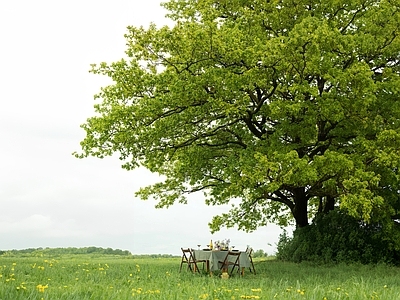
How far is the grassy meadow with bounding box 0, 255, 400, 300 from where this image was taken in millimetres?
6090

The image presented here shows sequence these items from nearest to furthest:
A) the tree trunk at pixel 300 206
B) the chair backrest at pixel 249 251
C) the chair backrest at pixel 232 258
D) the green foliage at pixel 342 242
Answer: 1. the chair backrest at pixel 232 258
2. the chair backrest at pixel 249 251
3. the green foliage at pixel 342 242
4. the tree trunk at pixel 300 206

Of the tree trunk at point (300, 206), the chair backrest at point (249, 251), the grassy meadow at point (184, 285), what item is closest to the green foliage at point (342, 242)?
the tree trunk at point (300, 206)

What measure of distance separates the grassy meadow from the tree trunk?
2.72 metres

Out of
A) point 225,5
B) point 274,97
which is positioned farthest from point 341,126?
point 225,5

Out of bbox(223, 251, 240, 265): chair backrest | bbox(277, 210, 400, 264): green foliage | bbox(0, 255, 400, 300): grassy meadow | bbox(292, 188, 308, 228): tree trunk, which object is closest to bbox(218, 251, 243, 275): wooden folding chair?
bbox(223, 251, 240, 265): chair backrest

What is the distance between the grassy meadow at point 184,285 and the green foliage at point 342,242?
1.23 meters

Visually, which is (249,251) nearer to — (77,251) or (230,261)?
(230,261)

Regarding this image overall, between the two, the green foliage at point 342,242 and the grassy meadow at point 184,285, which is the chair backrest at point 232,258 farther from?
the green foliage at point 342,242

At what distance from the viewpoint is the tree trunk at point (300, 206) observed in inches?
751

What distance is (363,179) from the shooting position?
14.6 meters

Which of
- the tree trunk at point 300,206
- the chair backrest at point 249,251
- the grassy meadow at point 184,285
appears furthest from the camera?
the tree trunk at point 300,206

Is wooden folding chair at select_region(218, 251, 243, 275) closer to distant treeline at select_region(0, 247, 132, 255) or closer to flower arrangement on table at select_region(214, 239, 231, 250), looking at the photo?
flower arrangement on table at select_region(214, 239, 231, 250)

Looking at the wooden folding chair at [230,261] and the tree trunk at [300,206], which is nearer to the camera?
the wooden folding chair at [230,261]

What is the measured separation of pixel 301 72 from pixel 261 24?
10.3ft
